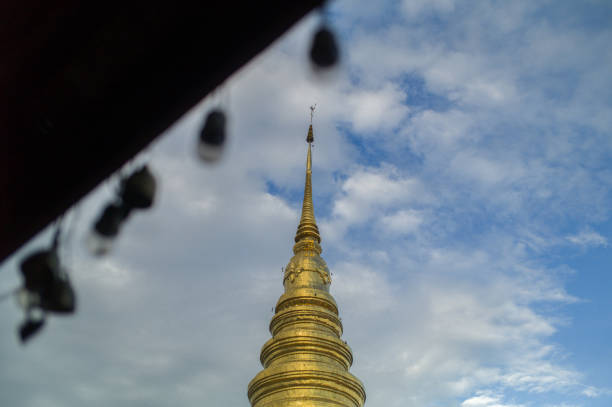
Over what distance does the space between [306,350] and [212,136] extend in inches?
738

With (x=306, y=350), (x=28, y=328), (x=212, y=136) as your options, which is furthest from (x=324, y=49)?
(x=306, y=350)

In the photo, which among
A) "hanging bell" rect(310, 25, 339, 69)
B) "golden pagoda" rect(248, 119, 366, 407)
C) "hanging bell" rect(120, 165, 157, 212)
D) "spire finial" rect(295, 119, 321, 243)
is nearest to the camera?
"hanging bell" rect(310, 25, 339, 69)

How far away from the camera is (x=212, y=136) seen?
3033 mm

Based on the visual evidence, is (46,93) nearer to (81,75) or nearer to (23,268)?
(81,75)

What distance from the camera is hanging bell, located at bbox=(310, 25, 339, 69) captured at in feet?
8.20

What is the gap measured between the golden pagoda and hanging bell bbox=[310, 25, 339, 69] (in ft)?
59.2

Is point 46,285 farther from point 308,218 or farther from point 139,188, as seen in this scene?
point 308,218

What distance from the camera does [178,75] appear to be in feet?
8.54

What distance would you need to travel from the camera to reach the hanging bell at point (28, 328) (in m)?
3.15

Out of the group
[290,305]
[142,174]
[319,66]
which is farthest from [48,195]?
[290,305]

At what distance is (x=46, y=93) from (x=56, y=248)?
946 millimetres

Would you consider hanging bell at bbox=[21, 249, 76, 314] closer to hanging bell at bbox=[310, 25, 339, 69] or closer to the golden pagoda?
hanging bell at bbox=[310, 25, 339, 69]

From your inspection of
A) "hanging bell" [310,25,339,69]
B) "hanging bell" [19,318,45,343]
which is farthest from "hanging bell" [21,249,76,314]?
"hanging bell" [310,25,339,69]

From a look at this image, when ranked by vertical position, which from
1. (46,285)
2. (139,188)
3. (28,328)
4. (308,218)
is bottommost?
(28,328)
